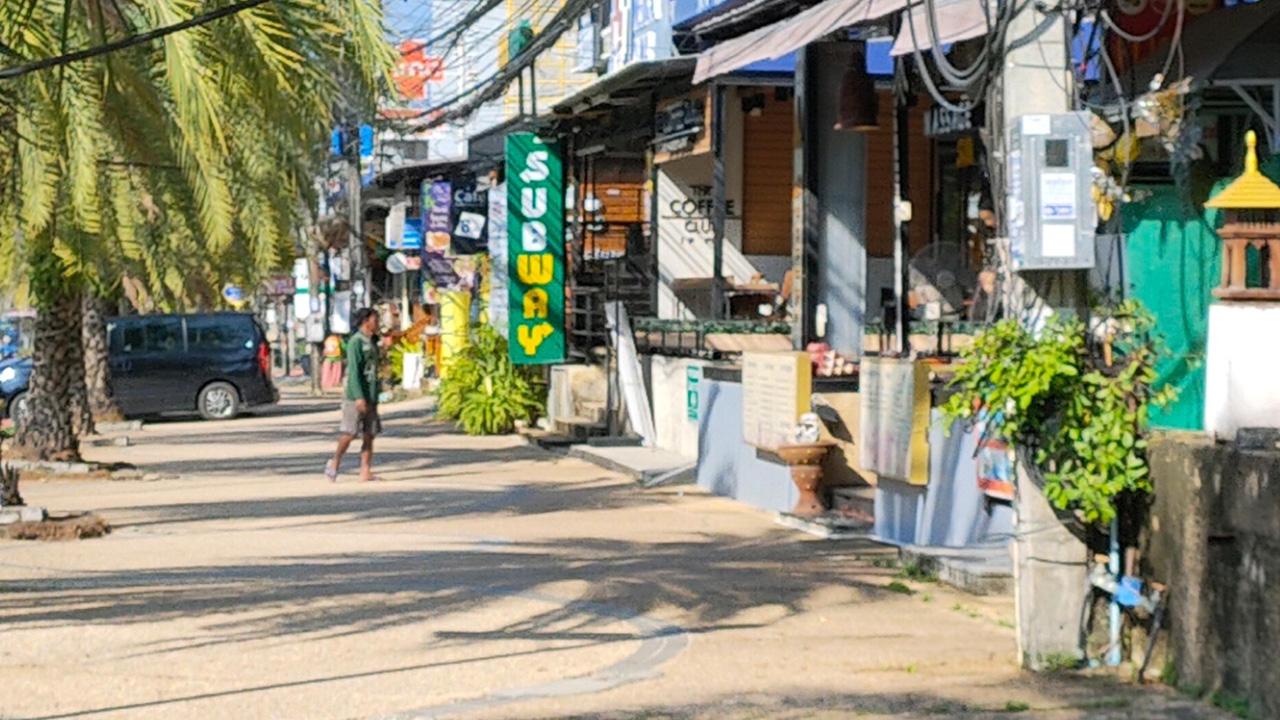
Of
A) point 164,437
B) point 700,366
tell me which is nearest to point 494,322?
point 164,437

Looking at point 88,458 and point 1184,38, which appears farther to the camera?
point 88,458

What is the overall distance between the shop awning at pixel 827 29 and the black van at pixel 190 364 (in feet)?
69.3

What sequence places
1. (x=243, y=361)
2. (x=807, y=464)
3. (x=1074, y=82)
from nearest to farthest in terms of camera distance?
(x=1074, y=82) → (x=807, y=464) → (x=243, y=361)

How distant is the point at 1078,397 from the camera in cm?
918

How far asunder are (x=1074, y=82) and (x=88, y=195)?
811 cm

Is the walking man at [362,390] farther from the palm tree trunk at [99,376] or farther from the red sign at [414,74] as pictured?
the red sign at [414,74]

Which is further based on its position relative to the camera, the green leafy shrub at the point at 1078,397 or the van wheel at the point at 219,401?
the van wheel at the point at 219,401

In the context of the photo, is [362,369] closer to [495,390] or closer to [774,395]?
[774,395]

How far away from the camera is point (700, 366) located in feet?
67.8

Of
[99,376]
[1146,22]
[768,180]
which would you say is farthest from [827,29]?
[99,376]

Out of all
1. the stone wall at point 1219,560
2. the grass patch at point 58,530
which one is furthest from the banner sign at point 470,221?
the stone wall at point 1219,560

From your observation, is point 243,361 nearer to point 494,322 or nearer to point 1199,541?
point 494,322

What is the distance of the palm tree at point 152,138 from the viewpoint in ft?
41.2

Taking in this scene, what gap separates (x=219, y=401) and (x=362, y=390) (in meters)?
18.4
